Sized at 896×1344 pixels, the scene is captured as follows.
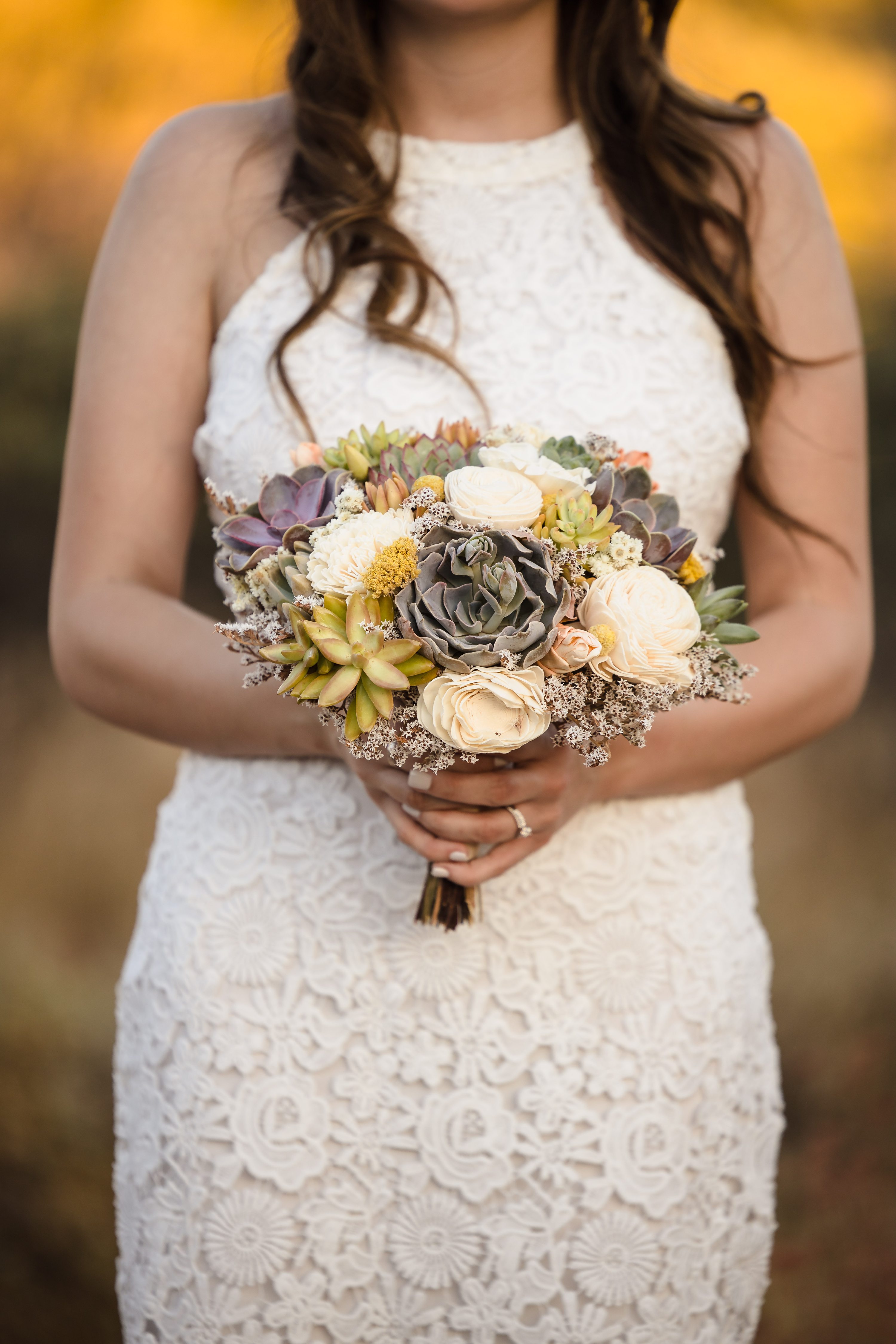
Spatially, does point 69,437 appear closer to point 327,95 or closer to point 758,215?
point 327,95

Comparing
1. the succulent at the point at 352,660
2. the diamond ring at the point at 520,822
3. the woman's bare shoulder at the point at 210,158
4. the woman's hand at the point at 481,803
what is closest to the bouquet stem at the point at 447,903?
the woman's hand at the point at 481,803

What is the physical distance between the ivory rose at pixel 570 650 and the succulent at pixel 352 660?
105mm

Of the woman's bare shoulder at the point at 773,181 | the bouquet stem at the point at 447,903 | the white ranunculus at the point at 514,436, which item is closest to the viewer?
the white ranunculus at the point at 514,436

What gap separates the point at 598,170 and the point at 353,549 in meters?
1.11

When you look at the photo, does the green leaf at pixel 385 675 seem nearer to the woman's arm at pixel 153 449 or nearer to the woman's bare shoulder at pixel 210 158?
the woman's arm at pixel 153 449

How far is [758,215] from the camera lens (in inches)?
73.2

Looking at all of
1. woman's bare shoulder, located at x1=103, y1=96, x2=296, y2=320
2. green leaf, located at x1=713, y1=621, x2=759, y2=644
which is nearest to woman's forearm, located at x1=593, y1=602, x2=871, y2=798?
green leaf, located at x1=713, y1=621, x2=759, y2=644

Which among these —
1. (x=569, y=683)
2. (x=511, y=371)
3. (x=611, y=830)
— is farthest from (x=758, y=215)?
(x=569, y=683)

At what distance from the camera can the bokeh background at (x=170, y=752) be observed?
386 centimetres

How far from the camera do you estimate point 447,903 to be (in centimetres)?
151

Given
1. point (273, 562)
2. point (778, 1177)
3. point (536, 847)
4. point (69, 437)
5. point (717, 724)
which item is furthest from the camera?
point (778, 1177)

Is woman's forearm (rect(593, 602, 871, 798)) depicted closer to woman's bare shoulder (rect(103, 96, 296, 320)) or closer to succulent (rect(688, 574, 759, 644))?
succulent (rect(688, 574, 759, 644))

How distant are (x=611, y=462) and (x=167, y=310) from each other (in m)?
0.77

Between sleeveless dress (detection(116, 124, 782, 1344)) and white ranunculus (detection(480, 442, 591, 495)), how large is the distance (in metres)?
0.54
